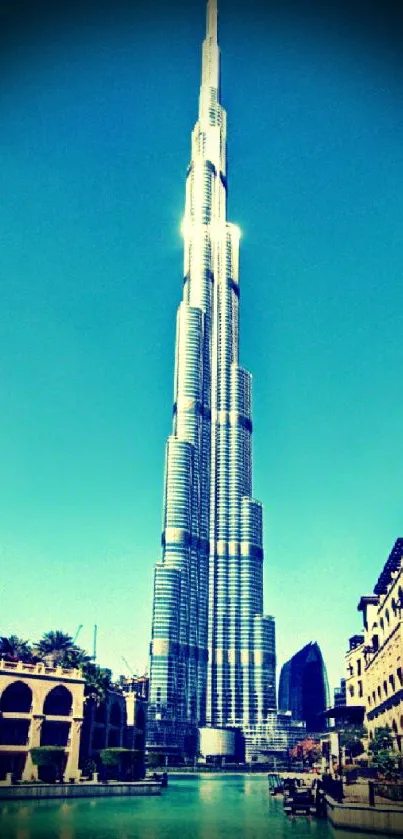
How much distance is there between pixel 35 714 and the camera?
306 feet

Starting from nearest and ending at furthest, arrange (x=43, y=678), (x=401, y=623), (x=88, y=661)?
(x=401, y=623) → (x=43, y=678) → (x=88, y=661)

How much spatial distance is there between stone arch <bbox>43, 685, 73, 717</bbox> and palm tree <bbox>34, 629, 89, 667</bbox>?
290 inches

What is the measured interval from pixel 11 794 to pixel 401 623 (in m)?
46.3

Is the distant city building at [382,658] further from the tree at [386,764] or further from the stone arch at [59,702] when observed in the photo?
the stone arch at [59,702]

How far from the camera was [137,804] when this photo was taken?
8769cm

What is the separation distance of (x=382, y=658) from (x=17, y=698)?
1853 inches

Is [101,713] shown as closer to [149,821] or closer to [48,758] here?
[48,758]

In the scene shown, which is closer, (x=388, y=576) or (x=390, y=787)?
(x=390, y=787)

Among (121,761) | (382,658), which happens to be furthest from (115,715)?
(382,658)

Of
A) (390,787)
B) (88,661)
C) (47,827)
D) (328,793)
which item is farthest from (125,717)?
(390,787)

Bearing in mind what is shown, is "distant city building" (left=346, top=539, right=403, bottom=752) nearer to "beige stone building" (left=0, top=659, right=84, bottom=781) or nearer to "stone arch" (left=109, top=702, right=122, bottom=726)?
"stone arch" (left=109, top=702, right=122, bottom=726)

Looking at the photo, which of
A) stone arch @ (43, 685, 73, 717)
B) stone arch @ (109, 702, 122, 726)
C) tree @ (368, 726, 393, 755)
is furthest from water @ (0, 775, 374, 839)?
stone arch @ (109, 702, 122, 726)

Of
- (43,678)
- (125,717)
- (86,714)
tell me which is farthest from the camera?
(125,717)

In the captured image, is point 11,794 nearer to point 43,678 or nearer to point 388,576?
point 43,678
